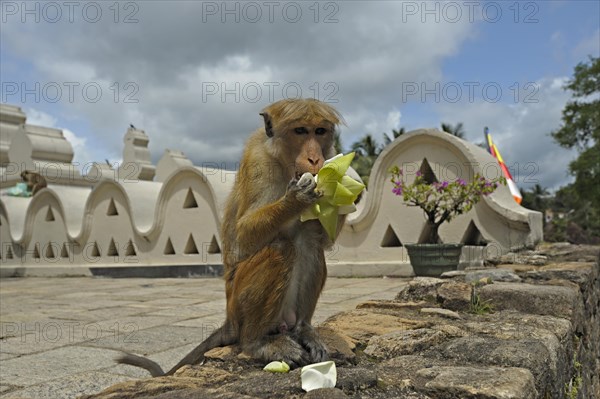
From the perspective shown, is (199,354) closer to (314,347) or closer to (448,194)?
(314,347)

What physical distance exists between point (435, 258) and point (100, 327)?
438 centimetres

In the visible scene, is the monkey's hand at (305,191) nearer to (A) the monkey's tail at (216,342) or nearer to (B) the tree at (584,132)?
(A) the monkey's tail at (216,342)

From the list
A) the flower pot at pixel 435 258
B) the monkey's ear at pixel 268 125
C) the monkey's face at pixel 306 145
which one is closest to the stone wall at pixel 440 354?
the monkey's face at pixel 306 145

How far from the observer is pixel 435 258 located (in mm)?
7547

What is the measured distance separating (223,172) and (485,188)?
538cm

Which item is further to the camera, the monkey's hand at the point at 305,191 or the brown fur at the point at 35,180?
the brown fur at the point at 35,180

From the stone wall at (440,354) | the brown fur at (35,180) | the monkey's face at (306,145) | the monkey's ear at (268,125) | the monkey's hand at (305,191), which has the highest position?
the brown fur at (35,180)

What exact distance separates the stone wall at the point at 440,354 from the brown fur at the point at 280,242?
0.14m

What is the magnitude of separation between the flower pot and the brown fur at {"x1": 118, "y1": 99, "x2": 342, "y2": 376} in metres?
5.37

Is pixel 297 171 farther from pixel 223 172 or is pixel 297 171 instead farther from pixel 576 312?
pixel 223 172

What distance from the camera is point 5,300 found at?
7.78m

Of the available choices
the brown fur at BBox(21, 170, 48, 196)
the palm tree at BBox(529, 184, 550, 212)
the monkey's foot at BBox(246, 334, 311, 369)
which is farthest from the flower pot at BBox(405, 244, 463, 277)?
the palm tree at BBox(529, 184, 550, 212)

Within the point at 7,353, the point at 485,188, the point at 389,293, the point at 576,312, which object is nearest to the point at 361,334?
the point at 576,312

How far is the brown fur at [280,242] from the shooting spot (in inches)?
86.0
